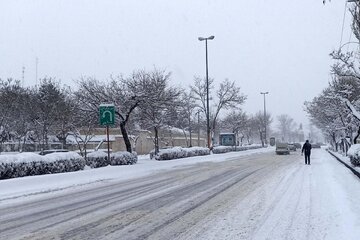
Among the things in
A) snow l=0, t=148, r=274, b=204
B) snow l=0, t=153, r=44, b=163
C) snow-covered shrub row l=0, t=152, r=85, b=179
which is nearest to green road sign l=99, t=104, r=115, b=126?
snow l=0, t=148, r=274, b=204

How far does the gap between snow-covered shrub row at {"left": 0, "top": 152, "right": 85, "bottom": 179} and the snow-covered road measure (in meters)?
4.00

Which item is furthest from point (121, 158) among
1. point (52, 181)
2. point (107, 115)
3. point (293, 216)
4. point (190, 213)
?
point (293, 216)

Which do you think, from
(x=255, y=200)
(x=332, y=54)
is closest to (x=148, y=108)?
(x=332, y=54)

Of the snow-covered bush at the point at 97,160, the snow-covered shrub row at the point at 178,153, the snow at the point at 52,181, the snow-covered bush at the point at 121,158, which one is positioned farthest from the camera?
the snow-covered shrub row at the point at 178,153

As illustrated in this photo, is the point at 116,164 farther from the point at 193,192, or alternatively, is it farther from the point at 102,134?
the point at 102,134

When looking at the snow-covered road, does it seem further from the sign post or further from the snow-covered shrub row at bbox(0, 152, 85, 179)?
the sign post

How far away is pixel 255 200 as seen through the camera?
12469 millimetres

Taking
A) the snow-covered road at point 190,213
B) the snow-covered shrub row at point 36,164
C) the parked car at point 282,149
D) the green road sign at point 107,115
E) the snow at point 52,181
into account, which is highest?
the green road sign at point 107,115

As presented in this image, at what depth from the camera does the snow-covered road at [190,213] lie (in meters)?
8.11

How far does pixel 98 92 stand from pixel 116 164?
21.8 ft

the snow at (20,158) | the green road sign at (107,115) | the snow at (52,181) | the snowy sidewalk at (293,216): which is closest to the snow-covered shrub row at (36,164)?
the snow at (20,158)

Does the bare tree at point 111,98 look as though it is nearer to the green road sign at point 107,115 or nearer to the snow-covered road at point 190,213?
the green road sign at point 107,115

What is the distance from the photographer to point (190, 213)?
1035 cm

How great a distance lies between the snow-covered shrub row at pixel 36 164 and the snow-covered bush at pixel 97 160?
2.28m
